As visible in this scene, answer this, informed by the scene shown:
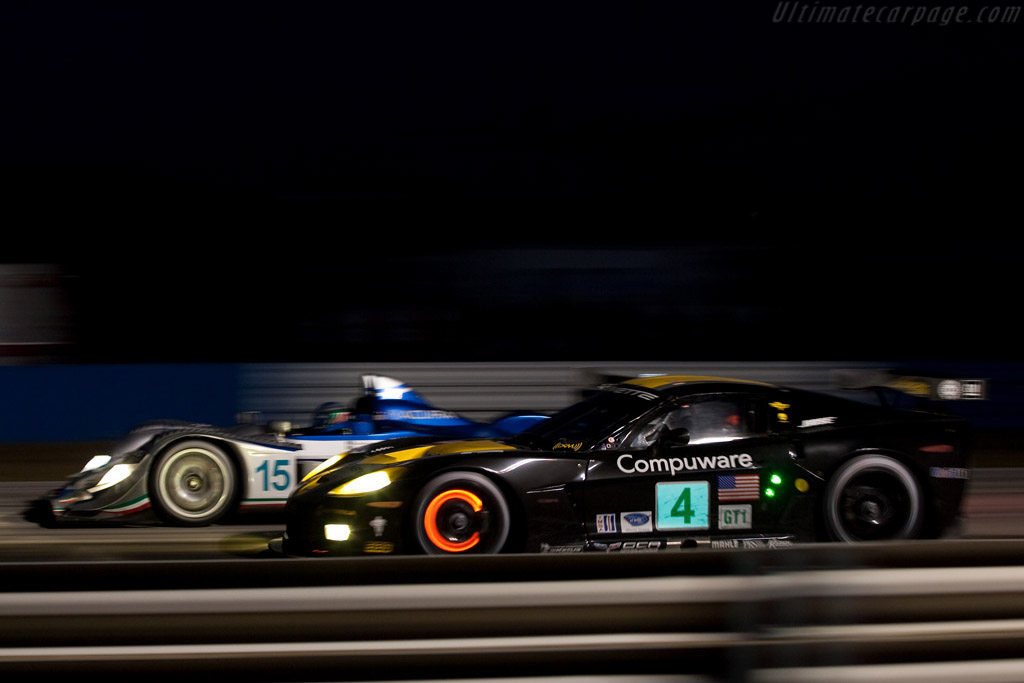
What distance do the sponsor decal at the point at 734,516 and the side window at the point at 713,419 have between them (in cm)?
38

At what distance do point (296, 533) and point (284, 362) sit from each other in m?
7.87

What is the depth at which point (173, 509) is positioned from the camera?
6473 millimetres

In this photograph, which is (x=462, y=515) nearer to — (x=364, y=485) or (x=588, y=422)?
(x=364, y=485)

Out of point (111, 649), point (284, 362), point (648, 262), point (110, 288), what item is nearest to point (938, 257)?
point (648, 262)

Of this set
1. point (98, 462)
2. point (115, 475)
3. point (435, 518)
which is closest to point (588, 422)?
point (435, 518)

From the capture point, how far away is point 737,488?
5.38 meters

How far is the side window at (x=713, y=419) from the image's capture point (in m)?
5.53

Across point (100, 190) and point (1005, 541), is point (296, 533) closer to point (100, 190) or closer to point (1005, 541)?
point (1005, 541)

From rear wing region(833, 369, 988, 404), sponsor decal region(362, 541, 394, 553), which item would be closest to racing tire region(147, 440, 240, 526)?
sponsor decal region(362, 541, 394, 553)

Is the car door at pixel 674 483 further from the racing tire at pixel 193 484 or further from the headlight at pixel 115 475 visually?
the headlight at pixel 115 475

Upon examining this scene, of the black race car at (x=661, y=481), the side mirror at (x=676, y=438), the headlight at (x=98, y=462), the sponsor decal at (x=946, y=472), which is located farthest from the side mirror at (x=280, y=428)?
the sponsor decal at (x=946, y=472)

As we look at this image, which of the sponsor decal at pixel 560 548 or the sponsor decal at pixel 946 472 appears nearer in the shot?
the sponsor decal at pixel 560 548

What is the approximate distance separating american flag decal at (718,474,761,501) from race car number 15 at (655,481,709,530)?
9 cm

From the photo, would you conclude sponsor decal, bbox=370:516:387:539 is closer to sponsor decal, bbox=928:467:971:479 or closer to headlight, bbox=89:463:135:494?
headlight, bbox=89:463:135:494
